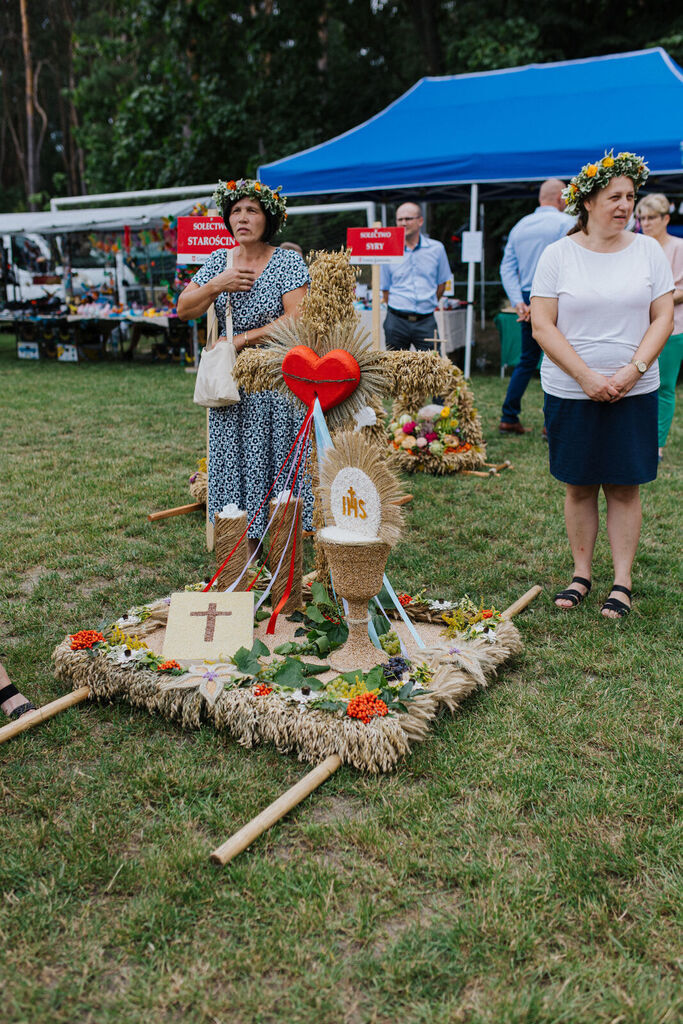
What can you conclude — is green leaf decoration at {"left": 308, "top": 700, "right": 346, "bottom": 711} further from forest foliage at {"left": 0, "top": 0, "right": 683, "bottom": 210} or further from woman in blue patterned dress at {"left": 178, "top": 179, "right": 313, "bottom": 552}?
forest foliage at {"left": 0, "top": 0, "right": 683, "bottom": 210}

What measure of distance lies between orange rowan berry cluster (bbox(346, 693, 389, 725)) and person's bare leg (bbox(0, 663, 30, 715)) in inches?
44.0

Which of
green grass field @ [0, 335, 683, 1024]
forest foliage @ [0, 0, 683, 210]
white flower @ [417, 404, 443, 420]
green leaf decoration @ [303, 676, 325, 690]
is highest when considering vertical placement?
forest foliage @ [0, 0, 683, 210]

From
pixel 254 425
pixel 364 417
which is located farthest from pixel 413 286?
pixel 364 417

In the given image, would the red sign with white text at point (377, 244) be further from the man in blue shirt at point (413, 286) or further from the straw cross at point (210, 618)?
the straw cross at point (210, 618)

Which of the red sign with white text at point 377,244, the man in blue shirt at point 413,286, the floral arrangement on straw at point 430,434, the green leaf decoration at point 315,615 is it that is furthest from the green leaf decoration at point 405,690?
the man in blue shirt at point 413,286

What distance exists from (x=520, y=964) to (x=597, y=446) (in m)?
2.30

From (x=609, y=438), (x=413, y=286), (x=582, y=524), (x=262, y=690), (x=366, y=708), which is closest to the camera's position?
(x=366, y=708)

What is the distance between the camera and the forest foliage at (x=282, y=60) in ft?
54.4

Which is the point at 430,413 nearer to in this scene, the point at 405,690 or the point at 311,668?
the point at 311,668

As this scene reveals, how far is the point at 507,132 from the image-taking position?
997 cm

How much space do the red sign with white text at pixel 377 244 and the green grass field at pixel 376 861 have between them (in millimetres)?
3311

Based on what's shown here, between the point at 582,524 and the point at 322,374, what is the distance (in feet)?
5.24

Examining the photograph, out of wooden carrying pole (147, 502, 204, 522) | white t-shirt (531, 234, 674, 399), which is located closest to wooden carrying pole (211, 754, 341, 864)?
white t-shirt (531, 234, 674, 399)

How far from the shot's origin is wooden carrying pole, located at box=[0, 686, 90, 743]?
2.58 meters
